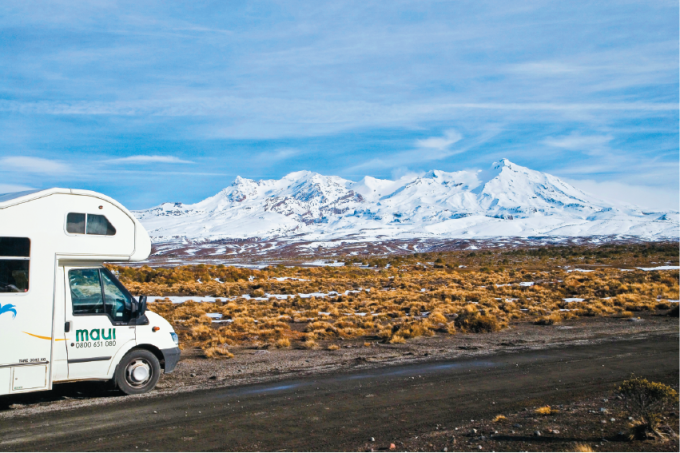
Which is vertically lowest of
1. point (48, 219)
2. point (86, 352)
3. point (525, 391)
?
point (525, 391)

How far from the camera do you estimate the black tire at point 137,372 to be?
876 centimetres

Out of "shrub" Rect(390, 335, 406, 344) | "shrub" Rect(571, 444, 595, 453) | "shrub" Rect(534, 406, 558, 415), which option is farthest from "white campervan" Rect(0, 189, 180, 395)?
"shrub" Rect(390, 335, 406, 344)

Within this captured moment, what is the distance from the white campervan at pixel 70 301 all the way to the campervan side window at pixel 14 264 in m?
0.01

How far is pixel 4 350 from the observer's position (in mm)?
7562

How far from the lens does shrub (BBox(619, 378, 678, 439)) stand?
6.24 meters

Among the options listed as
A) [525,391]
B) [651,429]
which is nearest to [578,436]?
[651,429]

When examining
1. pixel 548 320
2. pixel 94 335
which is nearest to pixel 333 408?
pixel 94 335

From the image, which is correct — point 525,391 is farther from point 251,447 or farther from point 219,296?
point 219,296

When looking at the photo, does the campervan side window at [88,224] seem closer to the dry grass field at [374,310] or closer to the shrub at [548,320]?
the dry grass field at [374,310]

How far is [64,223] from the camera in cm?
814

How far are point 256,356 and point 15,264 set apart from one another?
7.25 meters

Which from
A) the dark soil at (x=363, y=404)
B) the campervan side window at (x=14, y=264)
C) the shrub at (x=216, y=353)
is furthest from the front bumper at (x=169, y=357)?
the shrub at (x=216, y=353)

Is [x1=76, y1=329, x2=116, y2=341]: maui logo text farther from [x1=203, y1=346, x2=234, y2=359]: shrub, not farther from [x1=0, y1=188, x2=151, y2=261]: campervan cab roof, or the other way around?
[x1=203, y1=346, x2=234, y2=359]: shrub

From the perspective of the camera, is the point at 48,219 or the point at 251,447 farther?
the point at 48,219
